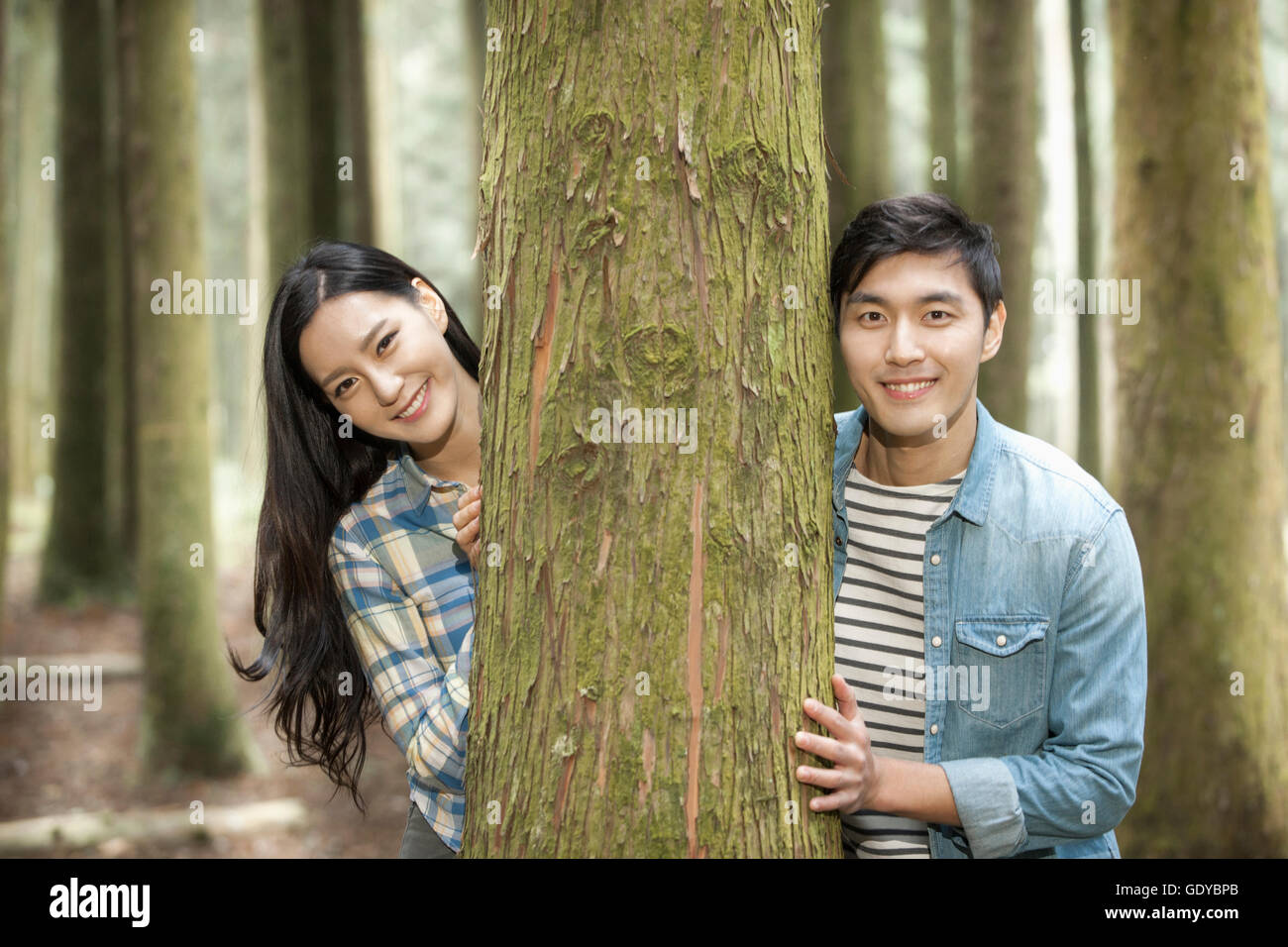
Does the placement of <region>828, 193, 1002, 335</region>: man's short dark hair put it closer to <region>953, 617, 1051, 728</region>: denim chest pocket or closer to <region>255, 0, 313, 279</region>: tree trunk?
<region>953, 617, 1051, 728</region>: denim chest pocket

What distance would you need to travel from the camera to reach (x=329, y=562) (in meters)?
2.94

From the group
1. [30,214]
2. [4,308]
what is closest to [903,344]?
[4,308]

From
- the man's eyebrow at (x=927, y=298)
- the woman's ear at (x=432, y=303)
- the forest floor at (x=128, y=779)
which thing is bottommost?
the forest floor at (x=128, y=779)

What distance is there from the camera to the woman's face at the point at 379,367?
2.85 meters

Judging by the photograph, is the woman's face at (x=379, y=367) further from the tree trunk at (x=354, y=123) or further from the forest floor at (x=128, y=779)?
the tree trunk at (x=354, y=123)

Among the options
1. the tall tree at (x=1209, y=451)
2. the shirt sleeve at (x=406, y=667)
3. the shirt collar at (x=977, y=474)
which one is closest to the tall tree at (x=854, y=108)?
the tall tree at (x=1209, y=451)

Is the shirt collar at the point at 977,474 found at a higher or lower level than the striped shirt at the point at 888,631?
higher

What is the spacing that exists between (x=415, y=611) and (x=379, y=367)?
0.65 m

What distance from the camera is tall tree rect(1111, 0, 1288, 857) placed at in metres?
Result: 4.90

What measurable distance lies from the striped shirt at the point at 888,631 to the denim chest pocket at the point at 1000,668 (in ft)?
0.33

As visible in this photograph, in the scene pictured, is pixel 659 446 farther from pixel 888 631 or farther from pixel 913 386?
pixel 888 631

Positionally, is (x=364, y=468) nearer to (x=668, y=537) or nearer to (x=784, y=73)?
(x=668, y=537)

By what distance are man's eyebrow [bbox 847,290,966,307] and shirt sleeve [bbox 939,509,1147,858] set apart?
2.04 feet

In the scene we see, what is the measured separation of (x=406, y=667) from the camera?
2.76 m
